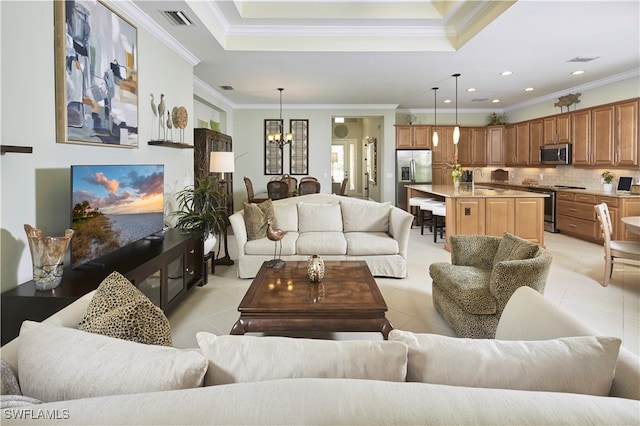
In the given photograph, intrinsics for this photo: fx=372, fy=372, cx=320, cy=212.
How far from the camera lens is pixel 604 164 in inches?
247

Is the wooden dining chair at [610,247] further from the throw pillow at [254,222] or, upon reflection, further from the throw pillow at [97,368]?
the throw pillow at [97,368]

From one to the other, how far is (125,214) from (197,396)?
2.67 m

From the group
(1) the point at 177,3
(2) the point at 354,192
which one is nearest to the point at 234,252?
(1) the point at 177,3

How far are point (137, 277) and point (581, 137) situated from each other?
24.5ft

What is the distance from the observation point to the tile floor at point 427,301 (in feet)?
9.61

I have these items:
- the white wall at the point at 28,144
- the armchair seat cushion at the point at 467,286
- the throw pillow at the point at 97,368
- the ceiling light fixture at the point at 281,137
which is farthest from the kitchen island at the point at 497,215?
the throw pillow at the point at 97,368

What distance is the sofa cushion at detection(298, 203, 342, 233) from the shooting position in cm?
476

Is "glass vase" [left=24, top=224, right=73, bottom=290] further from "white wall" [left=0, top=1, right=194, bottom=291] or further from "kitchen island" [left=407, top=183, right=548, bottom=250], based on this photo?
"kitchen island" [left=407, top=183, right=548, bottom=250]

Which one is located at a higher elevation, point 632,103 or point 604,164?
point 632,103

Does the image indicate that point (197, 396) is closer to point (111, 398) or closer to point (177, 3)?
point (111, 398)

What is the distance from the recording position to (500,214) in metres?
5.67

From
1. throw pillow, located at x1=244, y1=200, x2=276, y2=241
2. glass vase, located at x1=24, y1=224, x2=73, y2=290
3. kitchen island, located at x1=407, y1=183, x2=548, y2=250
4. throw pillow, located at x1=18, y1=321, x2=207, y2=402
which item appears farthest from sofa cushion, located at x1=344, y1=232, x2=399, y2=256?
throw pillow, located at x1=18, y1=321, x2=207, y2=402

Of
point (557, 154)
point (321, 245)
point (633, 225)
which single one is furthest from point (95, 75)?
point (557, 154)

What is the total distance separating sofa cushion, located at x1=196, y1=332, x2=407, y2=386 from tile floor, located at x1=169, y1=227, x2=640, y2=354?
1.88 meters
